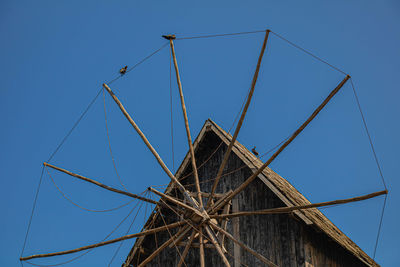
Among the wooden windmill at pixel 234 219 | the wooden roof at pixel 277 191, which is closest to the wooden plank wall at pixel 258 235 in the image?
the wooden windmill at pixel 234 219

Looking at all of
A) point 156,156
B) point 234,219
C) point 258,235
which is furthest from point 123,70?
point 258,235

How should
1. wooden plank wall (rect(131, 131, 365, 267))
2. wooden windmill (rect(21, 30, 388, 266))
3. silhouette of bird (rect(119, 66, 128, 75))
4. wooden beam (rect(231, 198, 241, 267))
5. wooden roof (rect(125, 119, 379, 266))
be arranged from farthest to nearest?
silhouette of bird (rect(119, 66, 128, 75)), wooden beam (rect(231, 198, 241, 267)), wooden plank wall (rect(131, 131, 365, 267)), wooden roof (rect(125, 119, 379, 266)), wooden windmill (rect(21, 30, 388, 266))

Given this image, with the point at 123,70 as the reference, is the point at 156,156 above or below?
below

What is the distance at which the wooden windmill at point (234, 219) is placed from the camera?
51.4ft

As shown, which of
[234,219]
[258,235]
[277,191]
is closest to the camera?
[277,191]

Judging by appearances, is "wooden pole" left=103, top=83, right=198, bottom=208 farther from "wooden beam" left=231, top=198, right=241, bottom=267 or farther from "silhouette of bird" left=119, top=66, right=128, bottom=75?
"wooden beam" left=231, top=198, right=241, bottom=267

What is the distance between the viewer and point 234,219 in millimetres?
17641

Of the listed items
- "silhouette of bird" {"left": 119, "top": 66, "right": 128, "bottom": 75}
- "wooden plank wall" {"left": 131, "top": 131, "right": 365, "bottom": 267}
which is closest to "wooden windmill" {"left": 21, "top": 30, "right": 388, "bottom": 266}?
"wooden plank wall" {"left": 131, "top": 131, "right": 365, "bottom": 267}

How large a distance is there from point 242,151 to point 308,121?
11.3 ft

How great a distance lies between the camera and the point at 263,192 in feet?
56.6

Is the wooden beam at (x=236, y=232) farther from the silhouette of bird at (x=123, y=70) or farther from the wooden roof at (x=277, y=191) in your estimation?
the silhouette of bird at (x=123, y=70)

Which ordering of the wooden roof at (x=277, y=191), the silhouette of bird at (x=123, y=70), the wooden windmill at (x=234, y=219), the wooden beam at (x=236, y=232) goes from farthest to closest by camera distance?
1. the silhouette of bird at (x=123, y=70)
2. the wooden beam at (x=236, y=232)
3. the wooden roof at (x=277, y=191)
4. the wooden windmill at (x=234, y=219)

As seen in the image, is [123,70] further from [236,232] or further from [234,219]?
[236,232]

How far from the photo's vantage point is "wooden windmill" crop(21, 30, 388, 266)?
51.4 feet
